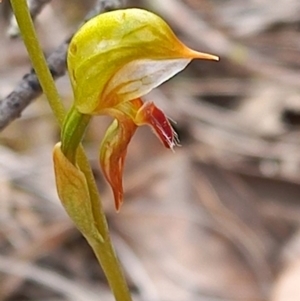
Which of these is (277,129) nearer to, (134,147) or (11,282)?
(134,147)

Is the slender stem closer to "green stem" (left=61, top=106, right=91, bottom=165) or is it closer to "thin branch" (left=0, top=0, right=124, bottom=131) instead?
"green stem" (left=61, top=106, right=91, bottom=165)

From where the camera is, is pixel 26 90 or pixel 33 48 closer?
pixel 33 48

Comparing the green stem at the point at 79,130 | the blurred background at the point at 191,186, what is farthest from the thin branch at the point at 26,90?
the blurred background at the point at 191,186

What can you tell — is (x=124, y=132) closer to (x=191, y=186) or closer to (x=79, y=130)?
(x=79, y=130)

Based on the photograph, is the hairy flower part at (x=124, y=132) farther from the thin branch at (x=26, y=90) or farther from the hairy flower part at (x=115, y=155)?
the thin branch at (x=26, y=90)

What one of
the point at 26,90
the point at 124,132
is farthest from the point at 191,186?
the point at 124,132

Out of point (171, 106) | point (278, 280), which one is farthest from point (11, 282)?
point (171, 106)

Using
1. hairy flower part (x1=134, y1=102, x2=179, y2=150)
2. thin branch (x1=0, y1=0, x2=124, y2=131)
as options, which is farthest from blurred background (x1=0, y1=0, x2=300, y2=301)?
hairy flower part (x1=134, y1=102, x2=179, y2=150)
